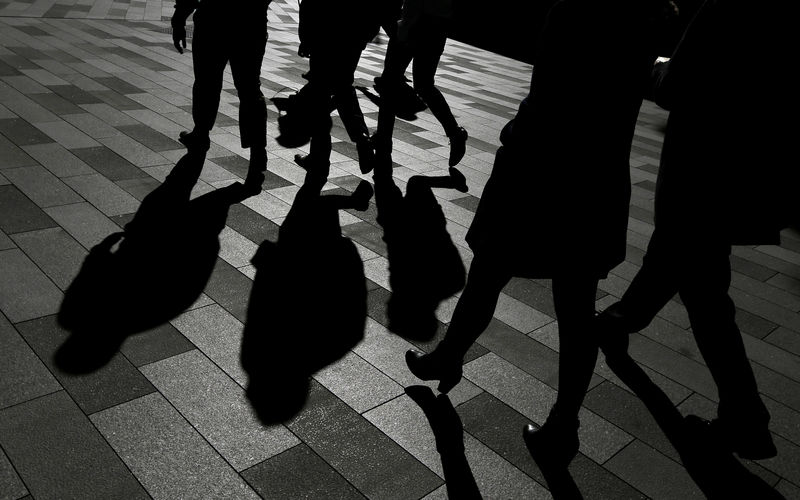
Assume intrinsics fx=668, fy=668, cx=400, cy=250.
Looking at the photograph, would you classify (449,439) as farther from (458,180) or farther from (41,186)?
(458,180)

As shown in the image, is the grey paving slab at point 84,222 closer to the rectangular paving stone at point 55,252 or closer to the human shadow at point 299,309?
the rectangular paving stone at point 55,252

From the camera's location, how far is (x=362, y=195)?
5066mm

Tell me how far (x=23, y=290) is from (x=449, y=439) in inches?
84.7

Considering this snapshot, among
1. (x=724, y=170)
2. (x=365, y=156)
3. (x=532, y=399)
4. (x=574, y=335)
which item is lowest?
(x=532, y=399)

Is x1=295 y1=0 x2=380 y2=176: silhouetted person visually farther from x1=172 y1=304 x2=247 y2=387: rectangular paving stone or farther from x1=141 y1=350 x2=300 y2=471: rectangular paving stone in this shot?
x1=141 y1=350 x2=300 y2=471: rectangular paving stone

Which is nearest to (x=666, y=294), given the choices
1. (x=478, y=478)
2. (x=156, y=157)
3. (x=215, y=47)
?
(x=478, y=478)

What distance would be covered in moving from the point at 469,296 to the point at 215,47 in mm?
3047

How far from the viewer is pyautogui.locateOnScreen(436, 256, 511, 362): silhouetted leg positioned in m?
2.53

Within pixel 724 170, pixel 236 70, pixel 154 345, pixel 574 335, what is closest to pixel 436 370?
pixel 574 335

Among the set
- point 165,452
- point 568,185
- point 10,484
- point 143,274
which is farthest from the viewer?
point 143,274

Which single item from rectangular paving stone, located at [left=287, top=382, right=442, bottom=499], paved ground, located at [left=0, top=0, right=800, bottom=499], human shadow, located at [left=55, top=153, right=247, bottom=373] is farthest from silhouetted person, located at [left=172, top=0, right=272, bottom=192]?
rectangular paving stone, located at [left=287, top=382, right=442, bottom=499]

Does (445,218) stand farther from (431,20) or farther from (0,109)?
(0,109)

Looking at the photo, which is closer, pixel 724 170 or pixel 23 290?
pixel 724 170

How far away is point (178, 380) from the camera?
2.77 metres
